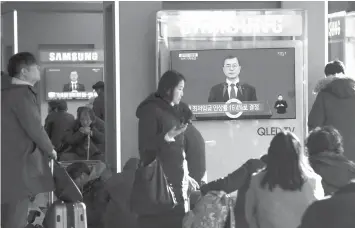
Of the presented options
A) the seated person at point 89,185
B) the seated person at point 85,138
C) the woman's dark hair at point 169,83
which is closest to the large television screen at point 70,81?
the seated person at point 85,138

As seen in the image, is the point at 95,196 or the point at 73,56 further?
the point at 73,56

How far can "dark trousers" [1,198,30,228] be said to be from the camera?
695cm

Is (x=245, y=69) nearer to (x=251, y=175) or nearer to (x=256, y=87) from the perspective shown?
(x=256, y=87)

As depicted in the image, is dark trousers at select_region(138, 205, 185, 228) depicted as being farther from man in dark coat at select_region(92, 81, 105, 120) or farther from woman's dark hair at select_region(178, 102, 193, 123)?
man in dark coat at select_region(92, 81, 105, 120)

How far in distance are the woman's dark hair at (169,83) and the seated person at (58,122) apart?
4609 millimetres

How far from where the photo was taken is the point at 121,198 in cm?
760

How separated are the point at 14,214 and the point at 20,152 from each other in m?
0.43

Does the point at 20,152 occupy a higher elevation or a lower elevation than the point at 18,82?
lower

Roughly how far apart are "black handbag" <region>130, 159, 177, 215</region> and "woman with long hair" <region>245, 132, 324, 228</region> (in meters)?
1.66

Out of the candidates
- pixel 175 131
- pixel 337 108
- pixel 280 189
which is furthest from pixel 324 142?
pixel 337 108

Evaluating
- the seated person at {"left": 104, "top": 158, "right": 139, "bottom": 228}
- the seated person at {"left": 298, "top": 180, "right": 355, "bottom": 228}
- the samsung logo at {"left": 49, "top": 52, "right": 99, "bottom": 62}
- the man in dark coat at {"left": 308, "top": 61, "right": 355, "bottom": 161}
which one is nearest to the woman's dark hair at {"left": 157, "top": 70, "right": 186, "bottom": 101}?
the seated person at {"left": 104, "top": 158, "right": 139, "bottom": 228}

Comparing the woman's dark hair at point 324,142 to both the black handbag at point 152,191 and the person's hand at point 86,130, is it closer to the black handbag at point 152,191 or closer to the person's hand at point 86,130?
the black handbag at point 152,191

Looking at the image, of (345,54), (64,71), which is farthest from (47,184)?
(64,71)

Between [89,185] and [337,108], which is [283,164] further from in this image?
[89,185]
